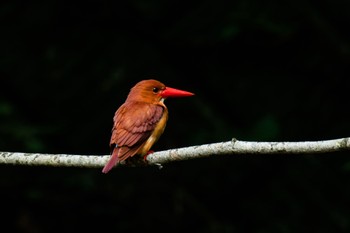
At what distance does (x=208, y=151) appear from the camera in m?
3.44

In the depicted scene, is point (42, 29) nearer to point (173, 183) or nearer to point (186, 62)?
point (186, 62)

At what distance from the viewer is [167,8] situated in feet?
20.7

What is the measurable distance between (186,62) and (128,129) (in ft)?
7.70

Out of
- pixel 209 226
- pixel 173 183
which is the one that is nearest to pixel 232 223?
pixel 209 226

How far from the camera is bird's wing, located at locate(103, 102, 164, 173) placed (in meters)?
4.00

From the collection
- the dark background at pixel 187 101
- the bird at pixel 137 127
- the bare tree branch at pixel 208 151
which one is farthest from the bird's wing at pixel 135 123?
the dark background at pixel 187 101

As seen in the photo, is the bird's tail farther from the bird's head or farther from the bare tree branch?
the bird's head

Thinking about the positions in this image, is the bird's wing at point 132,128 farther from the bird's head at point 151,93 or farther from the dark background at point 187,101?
the dark background at point 187,101

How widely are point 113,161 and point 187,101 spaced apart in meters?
2.52

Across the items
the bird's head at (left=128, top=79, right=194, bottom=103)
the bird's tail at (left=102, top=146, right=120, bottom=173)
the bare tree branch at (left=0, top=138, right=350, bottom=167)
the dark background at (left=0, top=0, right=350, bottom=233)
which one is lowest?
the dark background at (left=0, top=0, right=350, bottom=233)

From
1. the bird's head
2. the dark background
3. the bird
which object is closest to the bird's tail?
the bird

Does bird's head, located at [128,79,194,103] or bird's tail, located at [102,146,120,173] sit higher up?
bird's tail, located at [102,146,120,173]

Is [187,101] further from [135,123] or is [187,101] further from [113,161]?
[113,161]

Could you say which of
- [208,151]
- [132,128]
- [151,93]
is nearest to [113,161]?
[132,128]
